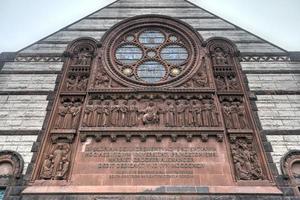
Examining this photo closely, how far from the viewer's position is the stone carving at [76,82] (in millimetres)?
10461

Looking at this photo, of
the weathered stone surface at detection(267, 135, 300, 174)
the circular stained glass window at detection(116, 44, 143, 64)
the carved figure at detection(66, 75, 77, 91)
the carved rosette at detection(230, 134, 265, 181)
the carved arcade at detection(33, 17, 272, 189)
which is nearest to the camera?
the carved rosette at detection(230, 134, 265, 181)

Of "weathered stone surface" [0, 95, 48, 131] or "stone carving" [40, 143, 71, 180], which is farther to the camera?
"weathered stone surface" [0, 95, 48, 131]

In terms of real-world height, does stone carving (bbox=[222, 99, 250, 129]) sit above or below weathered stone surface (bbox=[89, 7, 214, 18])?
below

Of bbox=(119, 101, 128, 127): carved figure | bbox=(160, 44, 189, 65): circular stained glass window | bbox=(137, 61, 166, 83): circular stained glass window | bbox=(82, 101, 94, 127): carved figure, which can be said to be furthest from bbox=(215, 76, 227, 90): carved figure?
bbox=(82, 101, 94, 127): carved figure

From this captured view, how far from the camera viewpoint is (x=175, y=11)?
43.7 ft

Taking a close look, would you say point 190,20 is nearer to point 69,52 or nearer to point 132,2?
Answer: point 132,2

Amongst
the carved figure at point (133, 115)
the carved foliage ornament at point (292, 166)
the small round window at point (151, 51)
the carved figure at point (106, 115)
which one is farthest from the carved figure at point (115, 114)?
the carved foliage ornament at point (292, 166)

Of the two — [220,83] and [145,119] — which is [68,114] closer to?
[145,119]

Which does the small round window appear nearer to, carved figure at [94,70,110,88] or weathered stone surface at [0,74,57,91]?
carved figure at [94,70,110,88]

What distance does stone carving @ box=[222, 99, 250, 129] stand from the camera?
A: 9.47m

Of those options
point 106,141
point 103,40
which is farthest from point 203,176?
point 103,40

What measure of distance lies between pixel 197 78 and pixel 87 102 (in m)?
3.42

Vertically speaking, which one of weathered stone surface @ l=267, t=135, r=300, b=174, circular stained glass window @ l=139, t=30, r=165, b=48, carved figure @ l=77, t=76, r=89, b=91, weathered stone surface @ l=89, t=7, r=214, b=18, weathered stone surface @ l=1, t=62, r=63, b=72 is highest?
weathered stone surface @ l=89, t=7, r=214, b=18

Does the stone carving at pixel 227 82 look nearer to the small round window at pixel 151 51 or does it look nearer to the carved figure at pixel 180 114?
the small round window at pixel 151 51
